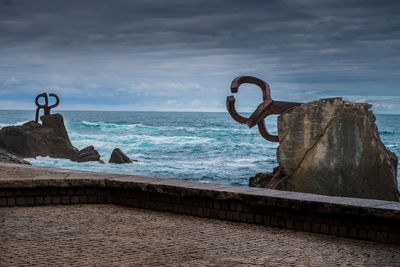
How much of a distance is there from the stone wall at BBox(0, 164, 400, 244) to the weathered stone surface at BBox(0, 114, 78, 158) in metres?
15.4

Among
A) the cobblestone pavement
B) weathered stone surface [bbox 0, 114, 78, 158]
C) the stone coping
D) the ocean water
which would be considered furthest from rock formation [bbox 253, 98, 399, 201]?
weathered stone surface [bbox 0, 114, 78, 158]

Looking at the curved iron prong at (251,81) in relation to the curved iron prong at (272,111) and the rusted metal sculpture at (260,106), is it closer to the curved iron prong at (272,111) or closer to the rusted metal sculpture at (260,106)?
the rusted metal sculpture at (260,106)

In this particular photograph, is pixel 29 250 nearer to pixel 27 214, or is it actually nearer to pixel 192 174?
pixel 27 214

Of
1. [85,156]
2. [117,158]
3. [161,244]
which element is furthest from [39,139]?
[161,244]

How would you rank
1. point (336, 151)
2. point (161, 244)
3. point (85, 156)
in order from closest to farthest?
point (161, 244) → point (336, 151) → point (85, 156)

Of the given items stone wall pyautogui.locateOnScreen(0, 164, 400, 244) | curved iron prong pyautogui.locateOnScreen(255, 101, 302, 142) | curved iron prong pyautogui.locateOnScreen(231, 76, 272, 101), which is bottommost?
stone wall pyautogui.locateOnScreen(0, 164, 400, 244)

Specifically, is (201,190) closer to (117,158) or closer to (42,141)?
(42,141)

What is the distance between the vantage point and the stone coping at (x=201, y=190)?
446 cm

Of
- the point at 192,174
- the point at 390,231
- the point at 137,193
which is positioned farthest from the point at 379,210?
the point at 192,174

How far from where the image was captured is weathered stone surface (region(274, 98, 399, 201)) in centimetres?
1071

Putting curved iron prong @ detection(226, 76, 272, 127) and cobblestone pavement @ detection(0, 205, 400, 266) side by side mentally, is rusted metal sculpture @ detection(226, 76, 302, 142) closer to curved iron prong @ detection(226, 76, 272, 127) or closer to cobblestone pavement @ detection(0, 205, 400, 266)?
curved iron prong @ detection(226, 76, 272, 127)

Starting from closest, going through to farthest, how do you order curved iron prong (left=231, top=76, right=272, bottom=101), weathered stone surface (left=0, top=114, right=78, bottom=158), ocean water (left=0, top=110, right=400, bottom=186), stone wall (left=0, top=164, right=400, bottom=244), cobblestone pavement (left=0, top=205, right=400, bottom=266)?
cobblestone pavement (left=0, top=205, right=400, bottom=266) → stone wall (left=0, top=164, right=400, bottom=244) → curved iron prong (left=231, top=76, right=272, bottom=101) → weathered stone surface (left=0, top=114, right=78, bottom=158) → ocean water (left=0, top=110, right=400, bottom=186)

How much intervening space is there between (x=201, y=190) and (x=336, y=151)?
6.21 m

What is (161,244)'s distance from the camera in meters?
4.25
